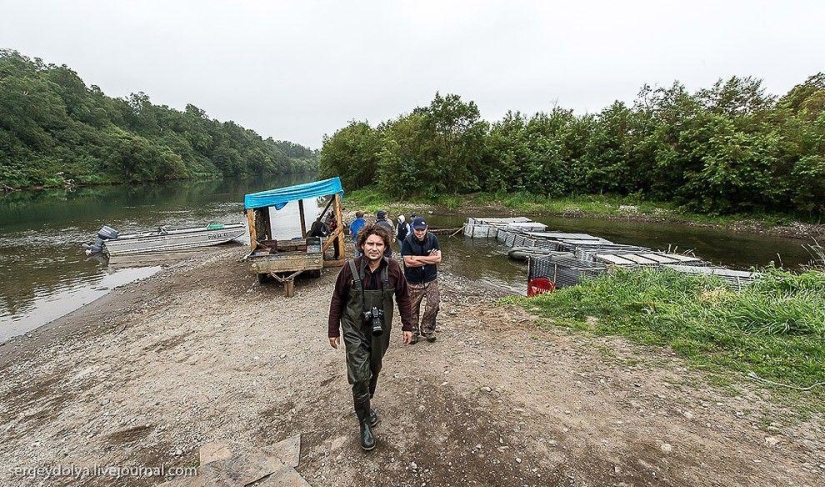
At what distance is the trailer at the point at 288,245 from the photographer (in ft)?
31.4

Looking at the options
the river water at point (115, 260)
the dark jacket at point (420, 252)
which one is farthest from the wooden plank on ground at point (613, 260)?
the dark jacket at point (420, 252)

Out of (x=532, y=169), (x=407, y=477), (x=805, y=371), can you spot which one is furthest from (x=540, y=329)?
(x=532, y=169)

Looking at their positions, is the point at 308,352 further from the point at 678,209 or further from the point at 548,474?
the point at 678,209

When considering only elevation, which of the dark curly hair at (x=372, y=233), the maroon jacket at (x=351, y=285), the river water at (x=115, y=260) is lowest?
the river water at (x=115, y=260)

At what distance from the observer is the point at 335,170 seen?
4497cm

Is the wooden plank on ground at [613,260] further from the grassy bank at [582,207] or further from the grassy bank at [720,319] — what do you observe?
the grassy bank at [582,207]

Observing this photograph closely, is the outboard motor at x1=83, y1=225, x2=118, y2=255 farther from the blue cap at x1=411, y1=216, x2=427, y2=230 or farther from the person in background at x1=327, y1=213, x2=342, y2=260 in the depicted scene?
the blue cap at x1=411, y1=216, x2=427, y2=230

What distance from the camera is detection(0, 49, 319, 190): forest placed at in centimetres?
5306

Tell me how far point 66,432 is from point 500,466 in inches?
209

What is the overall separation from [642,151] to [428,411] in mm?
33486

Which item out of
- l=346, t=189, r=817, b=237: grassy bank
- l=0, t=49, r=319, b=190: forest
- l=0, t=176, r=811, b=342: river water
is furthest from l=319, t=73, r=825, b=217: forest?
l=0, t=49, r=319, b=190: forest

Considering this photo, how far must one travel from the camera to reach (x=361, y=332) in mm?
3465

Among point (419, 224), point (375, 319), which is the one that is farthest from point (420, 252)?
point (375, 319)

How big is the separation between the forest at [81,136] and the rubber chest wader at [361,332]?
69452 millimetres
